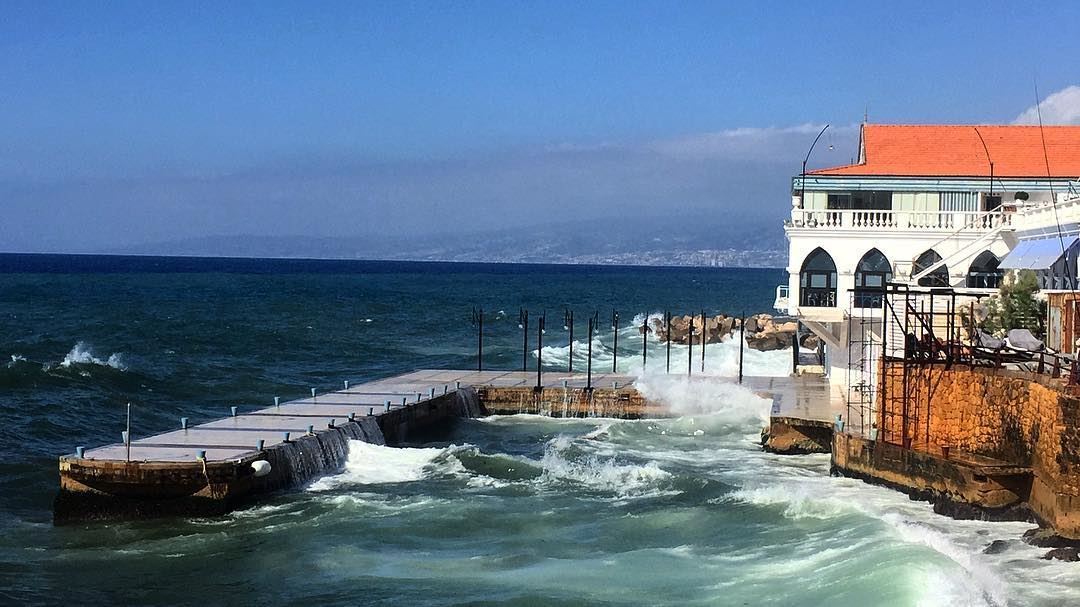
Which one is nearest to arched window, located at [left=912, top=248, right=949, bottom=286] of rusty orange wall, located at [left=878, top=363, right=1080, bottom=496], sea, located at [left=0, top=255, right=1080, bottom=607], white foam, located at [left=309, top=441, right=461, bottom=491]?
sea, located at [left=0, top=255, right=1080, bottom=607]

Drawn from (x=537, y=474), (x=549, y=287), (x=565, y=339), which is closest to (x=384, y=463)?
(x=537, y=474)

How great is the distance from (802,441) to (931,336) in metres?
5.98

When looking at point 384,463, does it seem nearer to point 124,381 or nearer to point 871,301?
point 871,301

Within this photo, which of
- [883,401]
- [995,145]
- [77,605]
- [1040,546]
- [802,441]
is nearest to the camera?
[77,605]

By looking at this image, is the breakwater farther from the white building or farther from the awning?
the awning

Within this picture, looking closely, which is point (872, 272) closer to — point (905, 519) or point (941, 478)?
point (941, 478)

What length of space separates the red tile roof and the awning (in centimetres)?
509

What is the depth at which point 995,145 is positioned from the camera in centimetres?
3891

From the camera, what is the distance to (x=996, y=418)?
945 inches

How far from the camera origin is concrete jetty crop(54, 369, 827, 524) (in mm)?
24516

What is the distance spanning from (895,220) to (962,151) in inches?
178

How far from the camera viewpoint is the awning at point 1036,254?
96.3 feet

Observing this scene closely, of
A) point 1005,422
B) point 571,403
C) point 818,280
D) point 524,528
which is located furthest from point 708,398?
point 524,528

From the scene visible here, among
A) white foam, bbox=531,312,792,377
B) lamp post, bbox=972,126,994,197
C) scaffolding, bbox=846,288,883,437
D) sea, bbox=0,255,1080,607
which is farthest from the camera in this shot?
white foam, bbox=531,312,792,377
